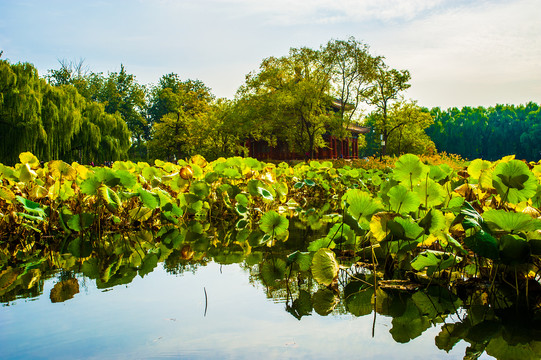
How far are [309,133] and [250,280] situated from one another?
19.5m

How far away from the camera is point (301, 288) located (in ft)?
5.73

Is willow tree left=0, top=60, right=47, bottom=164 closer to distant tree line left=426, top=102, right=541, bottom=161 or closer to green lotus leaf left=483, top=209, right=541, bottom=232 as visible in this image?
green lotus leaf left=483, top=209, right=541, bottom=232

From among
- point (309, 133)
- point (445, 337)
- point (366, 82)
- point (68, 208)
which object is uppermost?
point (366, 82)

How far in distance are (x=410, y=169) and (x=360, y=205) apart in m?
0.61

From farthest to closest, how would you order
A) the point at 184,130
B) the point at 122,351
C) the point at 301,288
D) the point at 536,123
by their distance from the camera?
the point at 536,123, the point at 184,130, the point at 301,288, the point at 122,351

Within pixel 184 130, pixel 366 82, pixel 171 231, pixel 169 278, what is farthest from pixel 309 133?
pixel 169 278

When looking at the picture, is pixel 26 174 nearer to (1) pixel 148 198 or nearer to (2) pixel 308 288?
(1) pixel 148 198

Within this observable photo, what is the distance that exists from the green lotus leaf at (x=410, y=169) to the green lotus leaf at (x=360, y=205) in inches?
19.2

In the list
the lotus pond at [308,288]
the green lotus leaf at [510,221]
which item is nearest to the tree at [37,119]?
the lotus pond at [308,288]

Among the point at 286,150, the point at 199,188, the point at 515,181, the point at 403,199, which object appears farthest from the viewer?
the point at 286,150

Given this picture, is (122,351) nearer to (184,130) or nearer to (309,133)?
(309,133)

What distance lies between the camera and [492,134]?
5534 centimetres

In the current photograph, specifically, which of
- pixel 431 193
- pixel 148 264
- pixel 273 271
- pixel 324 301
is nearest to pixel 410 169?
pixel 431 193

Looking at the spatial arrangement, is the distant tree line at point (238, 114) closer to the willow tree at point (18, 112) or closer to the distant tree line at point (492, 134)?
the willow tree at point (18, 112)
